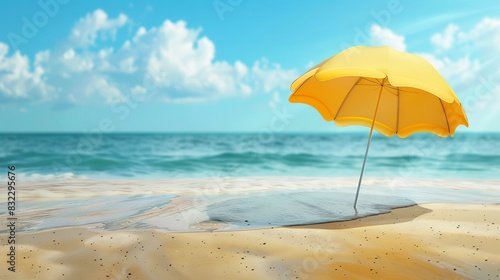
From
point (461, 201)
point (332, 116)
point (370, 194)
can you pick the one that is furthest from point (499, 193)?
point (332, 116)

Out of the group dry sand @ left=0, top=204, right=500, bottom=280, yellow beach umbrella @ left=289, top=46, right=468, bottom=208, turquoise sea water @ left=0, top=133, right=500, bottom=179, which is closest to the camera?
dry sand @ left=0, top=204, right=500, bottom=280

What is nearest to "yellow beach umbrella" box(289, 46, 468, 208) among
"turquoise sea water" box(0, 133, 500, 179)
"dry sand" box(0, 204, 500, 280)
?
"dry sand" box(0, 204, 500, 280)

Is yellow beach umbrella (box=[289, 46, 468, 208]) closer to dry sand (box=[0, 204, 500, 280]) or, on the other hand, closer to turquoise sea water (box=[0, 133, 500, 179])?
dry sand (box=[0, 204, 500, 280])

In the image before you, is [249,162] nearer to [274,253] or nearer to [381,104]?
[381,104]

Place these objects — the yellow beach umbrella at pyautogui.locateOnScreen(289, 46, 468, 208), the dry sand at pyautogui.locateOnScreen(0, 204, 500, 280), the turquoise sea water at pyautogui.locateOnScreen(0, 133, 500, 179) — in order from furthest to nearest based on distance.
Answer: the turquoise sea water at pyautogui.locateOnScreen(0, 133, 500, 179) → the yellow beach umbrella at pyautogui.locateOnScreen(289, 46, 468, 208) → the dry sand at pyautogui.locateOnScreen(0, 204, 500, 280)

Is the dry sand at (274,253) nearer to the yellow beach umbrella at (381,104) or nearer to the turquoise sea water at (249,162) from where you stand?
the yellow beach umbrella at (381,104)

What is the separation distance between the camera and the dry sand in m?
2.83

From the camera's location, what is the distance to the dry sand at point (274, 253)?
283 cm

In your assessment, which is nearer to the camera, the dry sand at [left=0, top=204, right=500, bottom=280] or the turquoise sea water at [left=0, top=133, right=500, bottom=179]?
the dry sand at [left=0, top=204, right=500, bottom=280]

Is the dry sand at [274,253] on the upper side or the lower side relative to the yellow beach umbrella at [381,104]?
lower

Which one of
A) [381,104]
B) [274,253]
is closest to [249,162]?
[381,104]

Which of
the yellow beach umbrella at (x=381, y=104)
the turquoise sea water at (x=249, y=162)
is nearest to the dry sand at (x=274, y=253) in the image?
the yellow beach umbrella at (x=381, y=104)

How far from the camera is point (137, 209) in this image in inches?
197

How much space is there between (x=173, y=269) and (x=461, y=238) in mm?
2647
